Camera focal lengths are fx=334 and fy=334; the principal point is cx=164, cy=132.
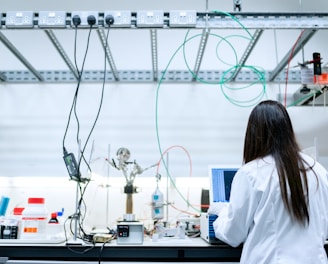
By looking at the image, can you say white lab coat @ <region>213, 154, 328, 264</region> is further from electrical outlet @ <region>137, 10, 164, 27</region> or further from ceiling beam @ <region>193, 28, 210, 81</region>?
ceiling beam @ <region>193, 28, 210, 81</region>

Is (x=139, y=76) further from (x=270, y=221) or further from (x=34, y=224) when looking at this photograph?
(x=270, y=221)

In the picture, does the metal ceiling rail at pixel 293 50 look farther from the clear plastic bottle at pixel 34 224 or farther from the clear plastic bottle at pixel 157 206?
the clear plastic bottle at pixel 34 224

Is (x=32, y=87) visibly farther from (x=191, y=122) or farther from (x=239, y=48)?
(x=239, y=48)

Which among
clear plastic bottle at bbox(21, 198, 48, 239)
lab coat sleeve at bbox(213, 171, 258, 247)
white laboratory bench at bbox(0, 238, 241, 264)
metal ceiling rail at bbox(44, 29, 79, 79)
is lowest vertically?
white laboratory bench at bbox(0, 238, 241, 264)

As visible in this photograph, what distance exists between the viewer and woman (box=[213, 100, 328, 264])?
1.16 m

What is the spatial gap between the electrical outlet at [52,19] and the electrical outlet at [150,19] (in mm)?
372

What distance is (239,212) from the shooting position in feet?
4.02

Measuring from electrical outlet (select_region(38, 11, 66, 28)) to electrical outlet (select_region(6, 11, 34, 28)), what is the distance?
1.9 inches

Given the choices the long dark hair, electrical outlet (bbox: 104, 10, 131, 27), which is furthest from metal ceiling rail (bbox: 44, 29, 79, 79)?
the long dark hair

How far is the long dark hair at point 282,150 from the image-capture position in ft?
3.80

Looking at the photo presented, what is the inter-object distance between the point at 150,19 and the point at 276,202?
102 cm

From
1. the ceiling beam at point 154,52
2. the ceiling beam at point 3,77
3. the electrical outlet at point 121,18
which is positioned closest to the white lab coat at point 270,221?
the electrical outlet at point 121,18

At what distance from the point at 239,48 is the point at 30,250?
6.65 feet

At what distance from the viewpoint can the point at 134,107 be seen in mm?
2441
